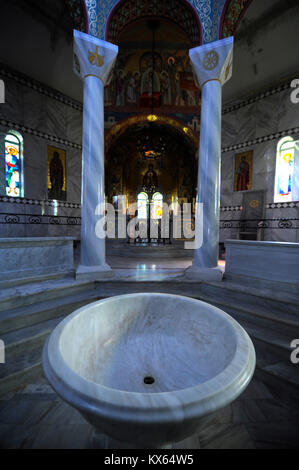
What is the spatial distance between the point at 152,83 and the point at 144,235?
6940mm

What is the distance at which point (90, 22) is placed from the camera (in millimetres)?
4027

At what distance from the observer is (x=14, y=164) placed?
7.55 meters

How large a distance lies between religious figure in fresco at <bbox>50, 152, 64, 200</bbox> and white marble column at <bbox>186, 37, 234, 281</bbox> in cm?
645

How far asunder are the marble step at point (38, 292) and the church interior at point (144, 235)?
2cm

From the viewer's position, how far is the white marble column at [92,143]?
4.01 metres

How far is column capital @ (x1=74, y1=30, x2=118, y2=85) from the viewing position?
3960 mm

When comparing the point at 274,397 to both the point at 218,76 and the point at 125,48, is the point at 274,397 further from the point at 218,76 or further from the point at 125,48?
the point at 125,48

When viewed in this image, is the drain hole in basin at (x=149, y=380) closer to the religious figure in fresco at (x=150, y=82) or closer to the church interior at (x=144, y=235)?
the church interior at (x=144, y=235)

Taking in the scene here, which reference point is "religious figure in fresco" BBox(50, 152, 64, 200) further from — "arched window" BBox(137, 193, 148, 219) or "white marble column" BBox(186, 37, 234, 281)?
"arched window" BBox(137, 193, 148, 219)

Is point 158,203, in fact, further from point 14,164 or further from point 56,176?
point 14,164

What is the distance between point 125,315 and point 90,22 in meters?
5.46

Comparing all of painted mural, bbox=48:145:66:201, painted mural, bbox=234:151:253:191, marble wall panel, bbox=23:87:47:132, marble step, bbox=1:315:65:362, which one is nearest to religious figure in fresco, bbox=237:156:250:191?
painted mural, bbox=234:151:253:191

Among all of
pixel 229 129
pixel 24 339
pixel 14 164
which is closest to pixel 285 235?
pixel 229 129
